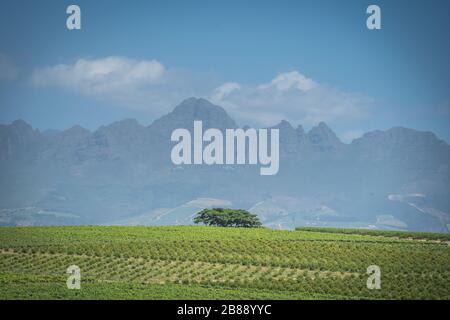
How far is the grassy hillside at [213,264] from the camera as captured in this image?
3728 cm

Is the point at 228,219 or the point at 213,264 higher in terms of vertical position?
the point at 228,219

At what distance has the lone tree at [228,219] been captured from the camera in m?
83.1

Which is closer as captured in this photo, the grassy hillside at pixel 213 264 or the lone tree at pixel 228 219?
the grassy hillside at pixel 213 264

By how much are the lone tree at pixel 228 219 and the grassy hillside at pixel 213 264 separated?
62.0 feet

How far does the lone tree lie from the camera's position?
3273 inches

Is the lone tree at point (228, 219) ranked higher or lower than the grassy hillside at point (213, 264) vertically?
higher

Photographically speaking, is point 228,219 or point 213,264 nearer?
point 213,264

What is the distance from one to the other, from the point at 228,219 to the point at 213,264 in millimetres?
36083

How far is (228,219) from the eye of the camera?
3273 inches

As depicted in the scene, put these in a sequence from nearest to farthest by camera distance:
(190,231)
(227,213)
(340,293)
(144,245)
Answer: (340,293), (144,245), (190,231), (227,213)
